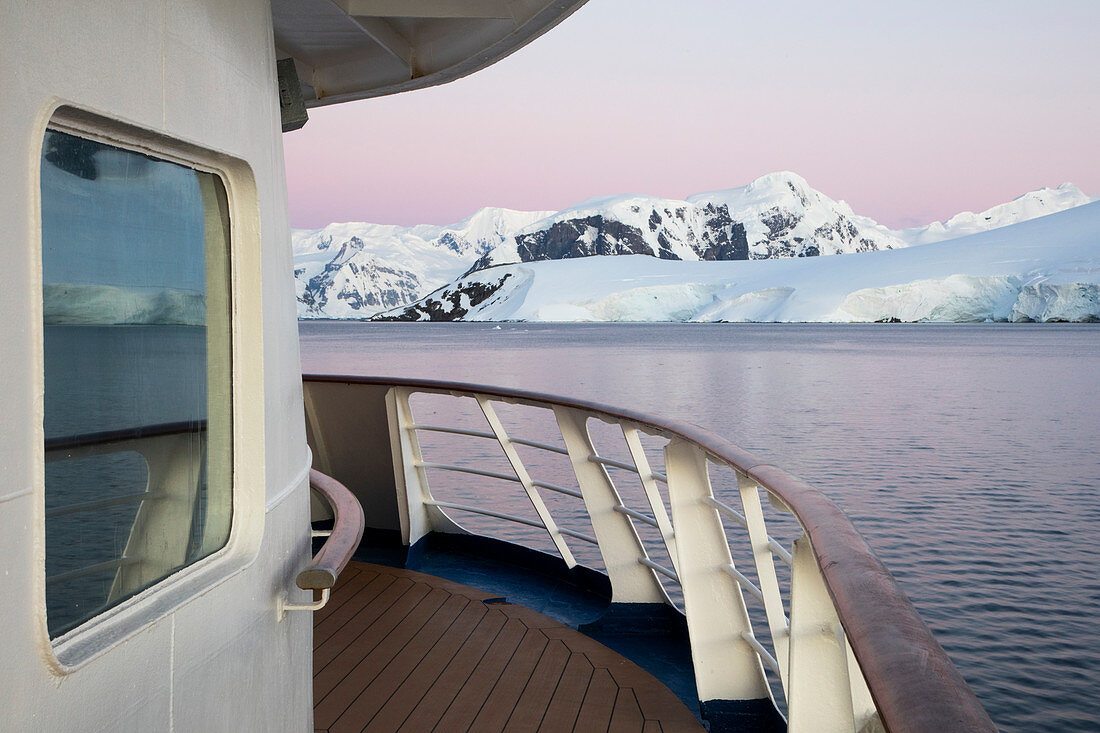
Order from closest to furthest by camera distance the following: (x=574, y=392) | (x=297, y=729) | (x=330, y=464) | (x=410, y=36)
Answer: (x=297, y=729) < (x=410, y=36) < (x=330, y=464) < (x=574, y=392)

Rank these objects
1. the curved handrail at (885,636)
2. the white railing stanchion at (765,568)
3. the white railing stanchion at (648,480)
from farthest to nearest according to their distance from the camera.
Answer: the white railing stanchion at (648,480)
the white railing stanchion at (765,568)
the curved handrail at (885,636)

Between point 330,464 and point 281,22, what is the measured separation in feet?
6.80

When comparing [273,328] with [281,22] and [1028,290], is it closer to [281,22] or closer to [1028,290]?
[281,22]

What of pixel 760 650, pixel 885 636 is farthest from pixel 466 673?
pixel 885 636

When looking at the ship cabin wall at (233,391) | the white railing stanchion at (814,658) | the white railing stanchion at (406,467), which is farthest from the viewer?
the white railing stanchion at (406,467)

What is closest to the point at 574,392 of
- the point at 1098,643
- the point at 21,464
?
the point at 1098,643

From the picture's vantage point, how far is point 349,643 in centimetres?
243

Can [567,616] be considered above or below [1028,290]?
below

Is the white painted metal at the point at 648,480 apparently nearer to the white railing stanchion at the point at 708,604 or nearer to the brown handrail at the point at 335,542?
the white railing stanchion at the point at 708,604

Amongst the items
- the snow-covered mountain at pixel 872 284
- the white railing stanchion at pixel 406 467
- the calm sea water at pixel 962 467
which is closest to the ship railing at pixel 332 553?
the white railing stanchion at pixel 406 467

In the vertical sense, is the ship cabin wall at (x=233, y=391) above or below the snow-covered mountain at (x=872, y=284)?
below

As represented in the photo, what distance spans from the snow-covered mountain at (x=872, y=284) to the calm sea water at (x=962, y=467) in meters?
20.0

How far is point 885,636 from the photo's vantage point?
1.99ft

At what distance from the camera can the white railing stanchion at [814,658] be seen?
1.12m
